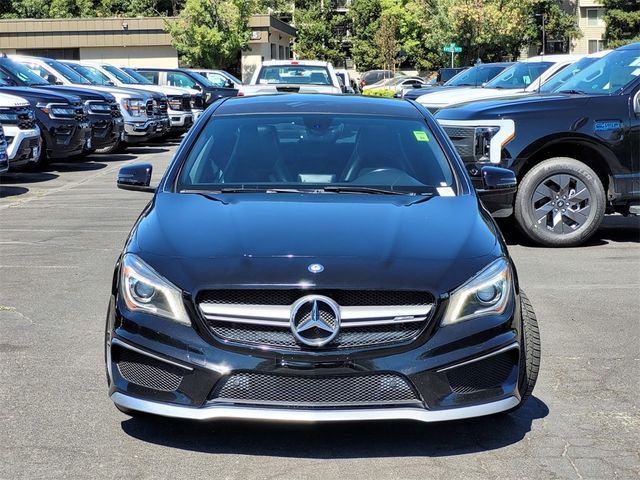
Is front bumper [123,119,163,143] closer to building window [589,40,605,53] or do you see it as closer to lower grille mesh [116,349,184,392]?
lower grille mesh [116,349,184,392]

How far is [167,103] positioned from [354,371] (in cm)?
2114

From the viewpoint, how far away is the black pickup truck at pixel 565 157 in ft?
32.0

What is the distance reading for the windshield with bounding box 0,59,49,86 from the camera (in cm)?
1812

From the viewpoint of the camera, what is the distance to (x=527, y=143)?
32.0 feet

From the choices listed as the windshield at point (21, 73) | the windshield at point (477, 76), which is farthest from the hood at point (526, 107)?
the windshield at point (477, 76)

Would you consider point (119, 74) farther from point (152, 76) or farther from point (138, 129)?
point (138, 129)

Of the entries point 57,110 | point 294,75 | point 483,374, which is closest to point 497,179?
point 483,374

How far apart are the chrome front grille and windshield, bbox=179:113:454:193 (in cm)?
139

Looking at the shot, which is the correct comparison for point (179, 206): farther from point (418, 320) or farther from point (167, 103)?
point (167, 103)

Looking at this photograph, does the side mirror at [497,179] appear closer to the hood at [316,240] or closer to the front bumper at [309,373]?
the hood at [316,240]

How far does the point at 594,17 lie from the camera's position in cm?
7975

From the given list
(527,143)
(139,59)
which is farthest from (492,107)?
(139,59)

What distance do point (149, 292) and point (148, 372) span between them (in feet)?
1.09

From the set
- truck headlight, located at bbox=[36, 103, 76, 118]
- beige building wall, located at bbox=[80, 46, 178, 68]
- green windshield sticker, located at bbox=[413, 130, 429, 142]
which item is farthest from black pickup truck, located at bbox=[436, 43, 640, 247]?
beige building wall, located at bbox=[80, 46, 178, 68]
